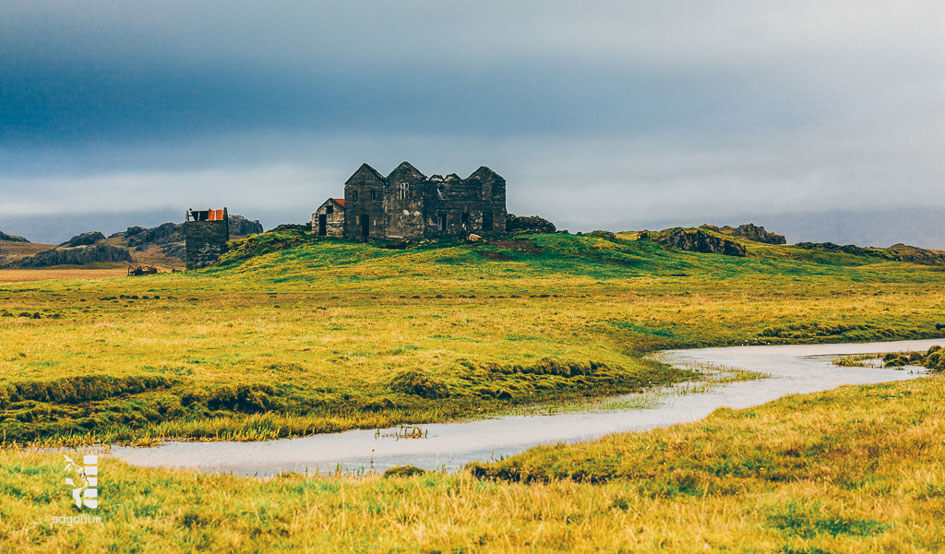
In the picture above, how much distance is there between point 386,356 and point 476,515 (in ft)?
62.3

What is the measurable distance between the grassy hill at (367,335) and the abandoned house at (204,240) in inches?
874

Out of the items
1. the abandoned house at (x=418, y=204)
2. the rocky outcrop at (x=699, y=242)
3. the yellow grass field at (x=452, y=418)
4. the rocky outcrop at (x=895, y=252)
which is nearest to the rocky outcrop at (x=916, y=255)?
the rocky outcrop at (x=895, y=252)

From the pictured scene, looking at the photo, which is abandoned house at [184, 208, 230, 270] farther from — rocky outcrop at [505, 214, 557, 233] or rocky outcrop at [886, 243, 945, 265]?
rocky outcrop at [886, 243, 945, 265]

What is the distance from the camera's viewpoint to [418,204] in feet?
Result: 363

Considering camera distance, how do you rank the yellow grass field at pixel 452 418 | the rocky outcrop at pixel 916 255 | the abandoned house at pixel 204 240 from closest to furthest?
1. the yellow grass field at pixel 452 418
2. the abandoned house at pixel 204 240
3. the rocky outcrop at pixel 916 255

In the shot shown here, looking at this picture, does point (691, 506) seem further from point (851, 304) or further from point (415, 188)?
point (415, 188)

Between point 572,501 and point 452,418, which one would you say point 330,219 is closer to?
point 452,418

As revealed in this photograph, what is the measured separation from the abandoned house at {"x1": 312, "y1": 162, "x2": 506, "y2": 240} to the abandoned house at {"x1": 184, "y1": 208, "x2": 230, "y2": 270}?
19881 millimetres

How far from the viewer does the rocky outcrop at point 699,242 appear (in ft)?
415

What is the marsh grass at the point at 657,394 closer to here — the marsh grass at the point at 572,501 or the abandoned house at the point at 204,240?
the marsh grass at the point at 572,501

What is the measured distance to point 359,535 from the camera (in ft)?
28.8

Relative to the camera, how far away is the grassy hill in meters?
19.5

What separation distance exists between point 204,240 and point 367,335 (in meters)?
86.4

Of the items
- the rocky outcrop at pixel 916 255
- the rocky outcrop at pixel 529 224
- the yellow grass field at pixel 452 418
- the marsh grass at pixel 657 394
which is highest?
the rocky outcrop at pixel 529 224
